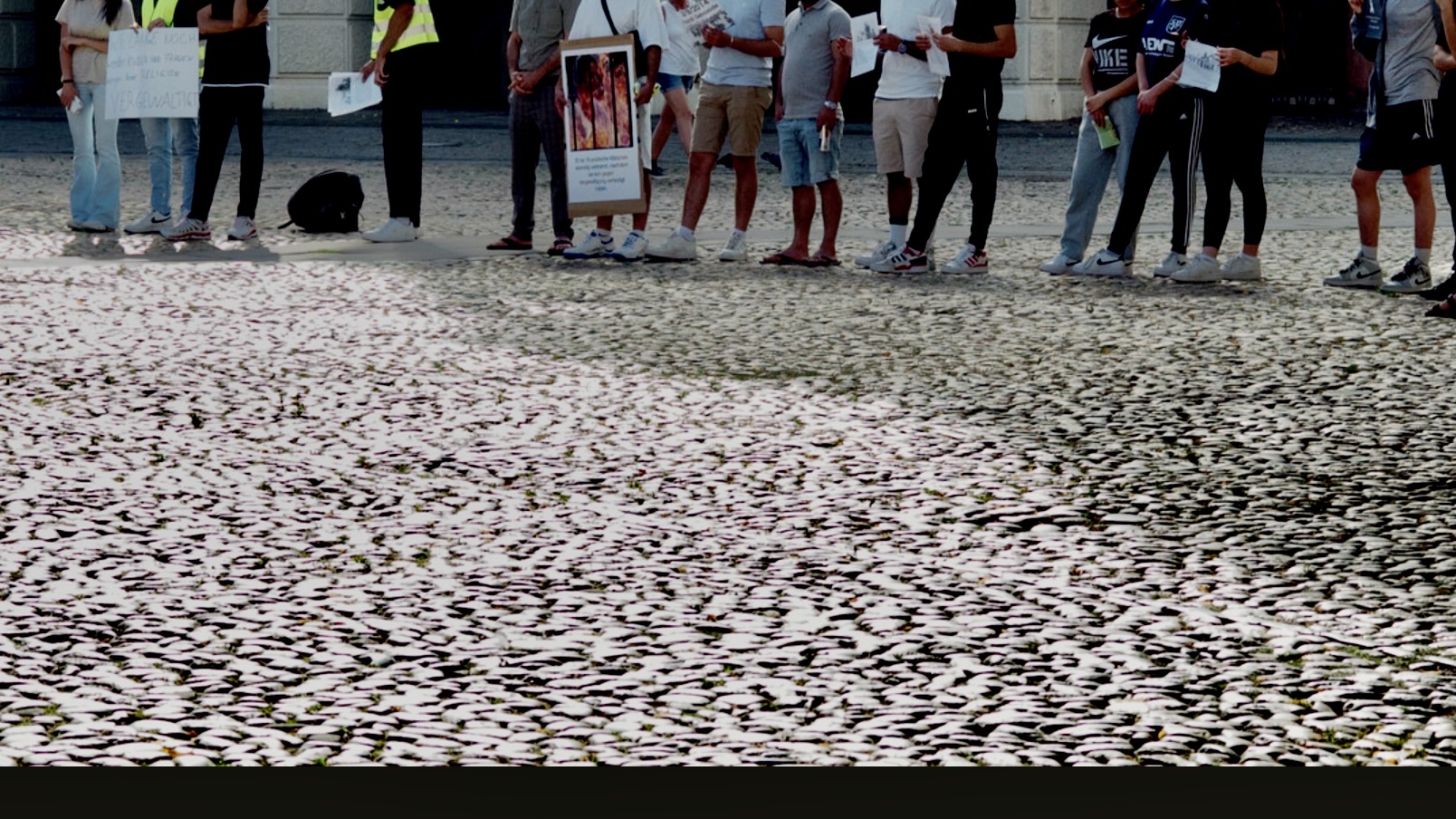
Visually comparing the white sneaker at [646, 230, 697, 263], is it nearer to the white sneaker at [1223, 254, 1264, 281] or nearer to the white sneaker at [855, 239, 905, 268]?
the white sneaker at [855, 239, 905, 268]

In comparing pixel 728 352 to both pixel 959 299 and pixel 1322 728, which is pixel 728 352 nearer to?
pixel 959 299

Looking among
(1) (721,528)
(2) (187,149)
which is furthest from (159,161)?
(1) (721,528)

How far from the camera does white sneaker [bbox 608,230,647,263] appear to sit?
1142cm

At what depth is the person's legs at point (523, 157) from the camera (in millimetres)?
11703

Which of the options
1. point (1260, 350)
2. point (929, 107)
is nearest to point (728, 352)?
point (1260, 350)

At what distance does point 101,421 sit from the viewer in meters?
6.70

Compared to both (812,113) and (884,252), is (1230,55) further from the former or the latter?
(812,113)

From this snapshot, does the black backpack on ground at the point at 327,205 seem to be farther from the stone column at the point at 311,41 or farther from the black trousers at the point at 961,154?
the stone column at the point at 311,41

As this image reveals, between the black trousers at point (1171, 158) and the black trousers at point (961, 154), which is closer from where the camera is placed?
the black trousers at point (1171, 158)

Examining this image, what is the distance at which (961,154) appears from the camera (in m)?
10.8

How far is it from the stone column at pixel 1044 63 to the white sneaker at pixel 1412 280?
16835 millimetres

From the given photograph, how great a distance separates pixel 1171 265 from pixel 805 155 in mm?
1820

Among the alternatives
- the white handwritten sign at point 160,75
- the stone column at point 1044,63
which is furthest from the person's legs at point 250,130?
the stone column at point 1044,63
